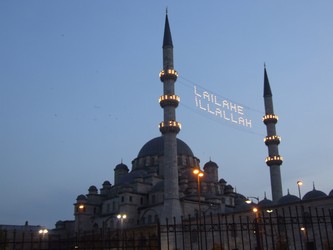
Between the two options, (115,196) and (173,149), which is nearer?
(173,149)

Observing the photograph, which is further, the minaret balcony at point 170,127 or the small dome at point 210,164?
the small dome at point 210,164

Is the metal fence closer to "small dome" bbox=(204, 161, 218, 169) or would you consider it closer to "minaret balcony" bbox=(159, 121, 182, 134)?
"minaret balcony" bbox=(159, 121, 182, 134)

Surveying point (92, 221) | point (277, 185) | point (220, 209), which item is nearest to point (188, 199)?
point (220, 209)

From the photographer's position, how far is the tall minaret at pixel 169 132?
34.7 meters

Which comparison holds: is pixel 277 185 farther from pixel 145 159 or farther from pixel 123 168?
pixel 123 168

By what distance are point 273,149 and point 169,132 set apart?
1215 centimetres

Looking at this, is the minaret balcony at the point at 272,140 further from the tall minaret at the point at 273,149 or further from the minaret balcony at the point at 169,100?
the minaret balcony at the point at 169,100

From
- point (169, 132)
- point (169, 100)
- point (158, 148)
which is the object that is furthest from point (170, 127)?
point (158, 148)

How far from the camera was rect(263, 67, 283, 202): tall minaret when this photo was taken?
4039 cm

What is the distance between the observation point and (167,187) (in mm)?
35188

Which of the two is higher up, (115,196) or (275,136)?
(275,136)

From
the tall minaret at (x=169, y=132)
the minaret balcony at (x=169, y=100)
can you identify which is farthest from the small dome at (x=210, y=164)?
the minaret balcony at (x=169, y=100)

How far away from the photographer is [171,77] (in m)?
37.7

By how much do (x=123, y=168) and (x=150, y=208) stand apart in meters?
13.1
